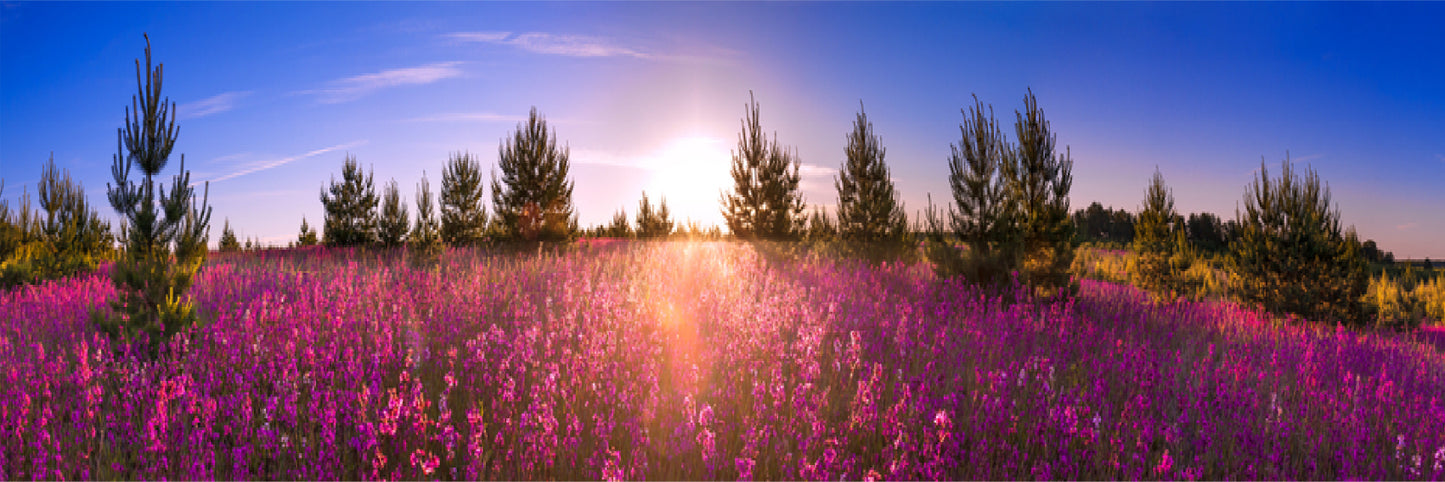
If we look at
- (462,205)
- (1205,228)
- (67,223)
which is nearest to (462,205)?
(462,205)

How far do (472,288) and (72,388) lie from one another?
3.09 meters

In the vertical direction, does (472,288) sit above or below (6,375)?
above

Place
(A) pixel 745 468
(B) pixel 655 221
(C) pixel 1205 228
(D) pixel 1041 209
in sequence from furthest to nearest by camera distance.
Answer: (C) pixel 1205 228
(B) pixel 655 221
(D) pixel 1041 209
(A) pixel 745 468

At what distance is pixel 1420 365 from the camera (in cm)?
617

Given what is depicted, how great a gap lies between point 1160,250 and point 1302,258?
3502mm

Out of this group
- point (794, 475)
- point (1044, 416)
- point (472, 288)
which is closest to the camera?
point (794, 475)

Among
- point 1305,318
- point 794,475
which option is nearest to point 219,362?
point 794,475

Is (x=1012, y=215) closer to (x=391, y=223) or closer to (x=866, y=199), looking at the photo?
(x=866, y=199)

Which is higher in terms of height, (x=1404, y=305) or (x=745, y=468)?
(x=745, y=468)

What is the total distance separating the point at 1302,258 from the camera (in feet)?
36.1

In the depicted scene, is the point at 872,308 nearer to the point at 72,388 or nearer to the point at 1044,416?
the point at 1044,416

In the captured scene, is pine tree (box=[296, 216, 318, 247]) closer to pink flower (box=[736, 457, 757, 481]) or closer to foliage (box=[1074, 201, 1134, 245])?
pink flower (box=[736, 457, 757, 481])

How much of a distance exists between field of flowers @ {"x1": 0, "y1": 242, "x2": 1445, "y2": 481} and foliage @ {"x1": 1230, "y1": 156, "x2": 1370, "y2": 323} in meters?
5.32

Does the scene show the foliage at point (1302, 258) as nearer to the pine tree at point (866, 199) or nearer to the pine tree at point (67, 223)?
the pine tree at point (866, 199)
